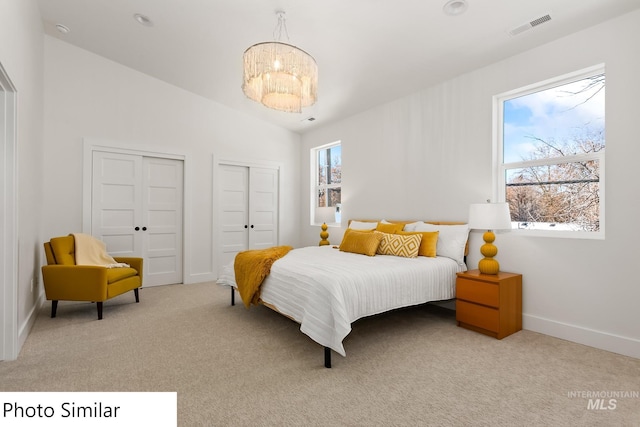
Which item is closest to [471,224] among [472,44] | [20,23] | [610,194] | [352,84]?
[610,194]

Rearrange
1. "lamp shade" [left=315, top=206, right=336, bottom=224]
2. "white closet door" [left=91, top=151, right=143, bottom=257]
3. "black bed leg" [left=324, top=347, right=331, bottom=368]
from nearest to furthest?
1. "black bed leg" [left=324, top=347, right=331, bottom=368]
2. "white closet door" [left=91, top=151, right=143, bottom=257]
3. "lamp shade" [left=315, top=206, right=336, bottom=224]

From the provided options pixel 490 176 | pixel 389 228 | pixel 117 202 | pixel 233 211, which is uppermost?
pixel 490 176

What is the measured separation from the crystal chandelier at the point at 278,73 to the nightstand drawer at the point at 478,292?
2277 millimetres

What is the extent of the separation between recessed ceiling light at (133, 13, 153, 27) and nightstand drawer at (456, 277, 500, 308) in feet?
13.9

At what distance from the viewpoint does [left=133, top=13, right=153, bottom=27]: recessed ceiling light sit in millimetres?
3416

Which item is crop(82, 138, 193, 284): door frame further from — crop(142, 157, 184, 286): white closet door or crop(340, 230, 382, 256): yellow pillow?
crop(340, 230, 382, 256): yellow pillow

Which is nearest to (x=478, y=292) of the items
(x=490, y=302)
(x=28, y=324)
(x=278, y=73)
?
(x=490, y=302)

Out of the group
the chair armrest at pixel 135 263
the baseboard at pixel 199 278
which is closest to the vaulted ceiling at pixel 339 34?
the chair armrest at pixel 135 263

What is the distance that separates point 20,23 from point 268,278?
3016 mm

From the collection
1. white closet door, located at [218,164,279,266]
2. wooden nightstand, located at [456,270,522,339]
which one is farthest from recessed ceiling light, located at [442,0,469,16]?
white closet door, located at [218,164,279,266]

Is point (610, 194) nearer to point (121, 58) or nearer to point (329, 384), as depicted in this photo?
point (329, 384)

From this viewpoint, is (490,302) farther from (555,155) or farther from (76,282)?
(76,282)

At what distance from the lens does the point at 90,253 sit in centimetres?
382

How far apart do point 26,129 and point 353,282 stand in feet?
10.6
